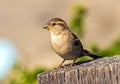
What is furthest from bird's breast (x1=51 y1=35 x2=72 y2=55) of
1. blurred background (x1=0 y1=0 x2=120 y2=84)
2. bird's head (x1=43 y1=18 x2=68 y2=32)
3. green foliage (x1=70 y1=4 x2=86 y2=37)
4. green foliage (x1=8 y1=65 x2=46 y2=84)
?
blurred background (x1=0 y1=0 x2=120 y2=84)

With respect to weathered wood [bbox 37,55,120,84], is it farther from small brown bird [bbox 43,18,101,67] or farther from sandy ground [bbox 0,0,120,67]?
sandy ground [bbox 0,0,120,67]

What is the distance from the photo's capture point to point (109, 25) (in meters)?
19.5

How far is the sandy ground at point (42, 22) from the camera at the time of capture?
18.0 metres

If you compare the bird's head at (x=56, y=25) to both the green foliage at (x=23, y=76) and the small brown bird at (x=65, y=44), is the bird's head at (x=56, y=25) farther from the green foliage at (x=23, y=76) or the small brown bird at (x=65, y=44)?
the green foliage at (x=23, y=76)

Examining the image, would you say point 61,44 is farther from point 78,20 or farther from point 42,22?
point 42,22

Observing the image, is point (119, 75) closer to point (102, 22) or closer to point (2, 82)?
point (2, 82)

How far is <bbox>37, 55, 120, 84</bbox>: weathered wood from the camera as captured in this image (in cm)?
469

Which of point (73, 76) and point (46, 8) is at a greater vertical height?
point (73, 76)

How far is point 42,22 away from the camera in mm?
19969

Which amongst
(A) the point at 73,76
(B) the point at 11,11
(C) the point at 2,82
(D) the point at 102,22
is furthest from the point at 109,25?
(A) the point at 73,76

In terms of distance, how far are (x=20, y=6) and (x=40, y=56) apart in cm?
527

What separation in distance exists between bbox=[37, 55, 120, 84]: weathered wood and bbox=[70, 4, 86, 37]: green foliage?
4.23 metres

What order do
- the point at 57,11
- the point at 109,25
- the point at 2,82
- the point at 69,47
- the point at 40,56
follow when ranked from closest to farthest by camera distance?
the point at 69,47 < the point at 2,82 < the point at 40,56 < the point at 109,25 < the point at 57,11

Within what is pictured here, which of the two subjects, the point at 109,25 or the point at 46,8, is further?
the point at 46,8
